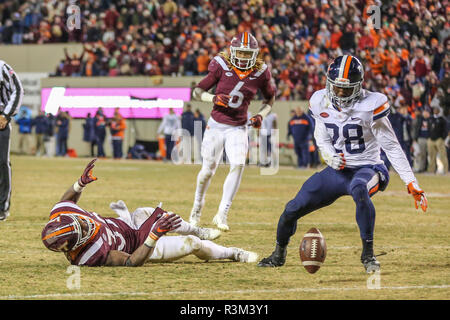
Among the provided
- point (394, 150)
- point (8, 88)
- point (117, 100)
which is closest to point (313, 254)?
point (394, 150)

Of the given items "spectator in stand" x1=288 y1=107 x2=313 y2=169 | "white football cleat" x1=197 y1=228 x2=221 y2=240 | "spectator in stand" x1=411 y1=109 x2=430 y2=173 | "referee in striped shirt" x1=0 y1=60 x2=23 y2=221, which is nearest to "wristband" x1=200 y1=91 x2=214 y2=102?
"referee in striped shirt" x1=0 y1=60 x2=23 y2=221

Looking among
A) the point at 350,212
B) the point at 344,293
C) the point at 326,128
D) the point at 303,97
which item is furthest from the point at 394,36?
the point at 344,293

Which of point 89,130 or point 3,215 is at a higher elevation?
point 3,215

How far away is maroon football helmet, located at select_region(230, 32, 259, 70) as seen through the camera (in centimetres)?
948

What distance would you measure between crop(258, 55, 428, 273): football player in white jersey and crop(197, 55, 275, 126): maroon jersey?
2.92 m

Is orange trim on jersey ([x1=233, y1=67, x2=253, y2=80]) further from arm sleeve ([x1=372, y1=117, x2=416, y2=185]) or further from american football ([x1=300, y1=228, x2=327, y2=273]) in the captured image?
american football ([x1=300, y1=228, x2=327, y2=273])

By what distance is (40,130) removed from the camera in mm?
27641

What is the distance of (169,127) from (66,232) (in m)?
18.4

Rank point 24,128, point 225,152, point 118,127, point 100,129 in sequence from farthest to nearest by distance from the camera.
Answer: point 24,128 < point 100,129 < point 118,127 < point 225,152

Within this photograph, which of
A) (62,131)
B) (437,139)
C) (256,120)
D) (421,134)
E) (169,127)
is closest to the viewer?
(256,120)

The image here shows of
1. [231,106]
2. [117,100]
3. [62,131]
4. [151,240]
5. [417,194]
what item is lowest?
[62,131]

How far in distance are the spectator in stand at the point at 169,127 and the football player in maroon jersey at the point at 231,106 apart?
14.6 meters

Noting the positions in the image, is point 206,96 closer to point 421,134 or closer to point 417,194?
point 417,194

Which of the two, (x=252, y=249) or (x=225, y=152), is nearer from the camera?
(x=252, y=249)
